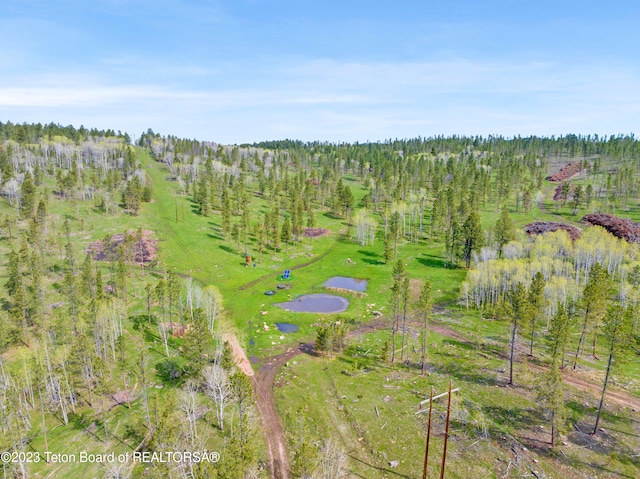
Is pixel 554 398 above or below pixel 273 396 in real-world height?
above

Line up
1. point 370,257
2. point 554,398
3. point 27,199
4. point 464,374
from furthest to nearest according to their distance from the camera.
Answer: point 370,257 → point 27,199 → point 464,374 → point 554,398

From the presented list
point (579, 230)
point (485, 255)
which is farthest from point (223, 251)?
point (579, 230)

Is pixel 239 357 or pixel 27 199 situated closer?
pixel 239 357

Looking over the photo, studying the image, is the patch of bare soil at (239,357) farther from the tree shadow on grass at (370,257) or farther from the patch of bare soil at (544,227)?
the patch of bare soil at (544,227)

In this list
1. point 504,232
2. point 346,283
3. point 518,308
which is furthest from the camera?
point 504,232

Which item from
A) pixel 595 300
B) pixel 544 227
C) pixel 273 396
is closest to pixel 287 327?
pixel 273 396

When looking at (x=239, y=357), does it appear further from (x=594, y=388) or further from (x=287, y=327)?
(x=594, y=388)
